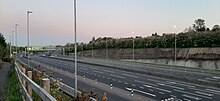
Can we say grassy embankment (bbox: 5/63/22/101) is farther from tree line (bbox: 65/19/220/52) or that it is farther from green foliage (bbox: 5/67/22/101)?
tree line (bbox: 65/19/220/52)

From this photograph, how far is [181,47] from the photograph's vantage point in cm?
7350

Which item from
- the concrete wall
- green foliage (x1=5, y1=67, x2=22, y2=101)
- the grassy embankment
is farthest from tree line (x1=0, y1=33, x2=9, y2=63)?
green foliage (x1=5, y1=67, x2=22, y2=101)

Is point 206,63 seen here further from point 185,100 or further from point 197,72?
point 185,100

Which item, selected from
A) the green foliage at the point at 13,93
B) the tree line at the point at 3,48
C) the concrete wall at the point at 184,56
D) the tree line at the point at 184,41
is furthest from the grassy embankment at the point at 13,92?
A: the tree line at the point at 184,41

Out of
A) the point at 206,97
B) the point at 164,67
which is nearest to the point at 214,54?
the point at 164,67

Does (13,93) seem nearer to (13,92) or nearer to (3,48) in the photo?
(13,92)

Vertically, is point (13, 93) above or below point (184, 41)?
below

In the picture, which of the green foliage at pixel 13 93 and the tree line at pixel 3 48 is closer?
the green foliage at pixel 13 93

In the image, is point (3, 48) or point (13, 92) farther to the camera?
point (3, 48)

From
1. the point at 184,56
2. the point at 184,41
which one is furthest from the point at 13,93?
the point at 184,41

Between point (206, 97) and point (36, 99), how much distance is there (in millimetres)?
18290

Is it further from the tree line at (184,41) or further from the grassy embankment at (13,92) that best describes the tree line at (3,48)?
the grassy embankment at (13,92)

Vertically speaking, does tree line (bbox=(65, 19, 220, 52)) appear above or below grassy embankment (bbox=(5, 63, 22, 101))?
above

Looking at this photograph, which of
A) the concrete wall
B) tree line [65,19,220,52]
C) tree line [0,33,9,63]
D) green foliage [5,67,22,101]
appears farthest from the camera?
tree line [65,19,220,52]
